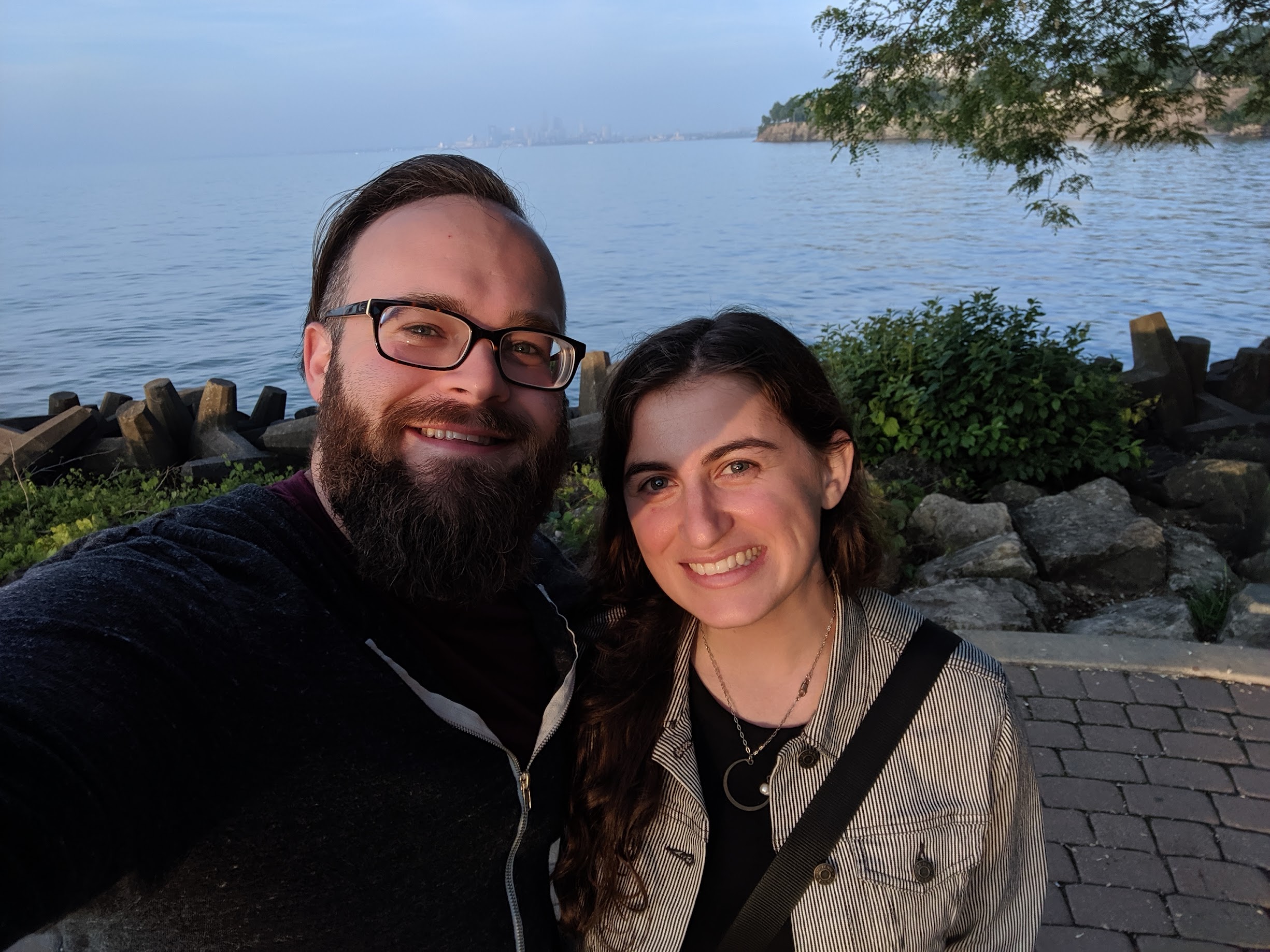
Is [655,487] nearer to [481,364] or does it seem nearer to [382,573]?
[481,364]

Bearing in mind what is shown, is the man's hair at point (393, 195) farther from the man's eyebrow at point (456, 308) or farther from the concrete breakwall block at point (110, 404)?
the concrete breakwall block at point (110, 404)

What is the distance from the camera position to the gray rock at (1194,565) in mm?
5312

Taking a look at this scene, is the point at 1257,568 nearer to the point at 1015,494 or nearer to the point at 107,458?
the point at 1015,494

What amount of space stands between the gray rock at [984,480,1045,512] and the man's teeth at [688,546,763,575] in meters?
5.10

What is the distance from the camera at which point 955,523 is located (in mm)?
5777

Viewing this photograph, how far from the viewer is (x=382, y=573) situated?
5.30 feet

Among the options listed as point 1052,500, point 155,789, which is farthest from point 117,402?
point 155,789

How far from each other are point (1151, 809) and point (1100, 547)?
2535 millimetres

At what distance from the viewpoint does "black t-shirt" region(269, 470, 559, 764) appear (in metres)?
1.61

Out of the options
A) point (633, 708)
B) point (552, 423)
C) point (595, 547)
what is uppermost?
point (552, 423)

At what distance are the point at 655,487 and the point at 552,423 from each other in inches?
10.5

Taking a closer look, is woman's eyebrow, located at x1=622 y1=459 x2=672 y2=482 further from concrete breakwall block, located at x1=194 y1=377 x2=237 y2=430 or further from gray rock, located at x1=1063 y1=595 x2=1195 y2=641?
concrete breakwall block, located at x1=194 y1=377 x2=237 y2=430

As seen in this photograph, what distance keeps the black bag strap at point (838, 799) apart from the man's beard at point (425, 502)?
754 millimetres

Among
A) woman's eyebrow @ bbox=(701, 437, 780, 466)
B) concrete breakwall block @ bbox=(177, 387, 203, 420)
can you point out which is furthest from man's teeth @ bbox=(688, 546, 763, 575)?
concrete breakwall block @ bbox=(177, 387, 203, 420)
